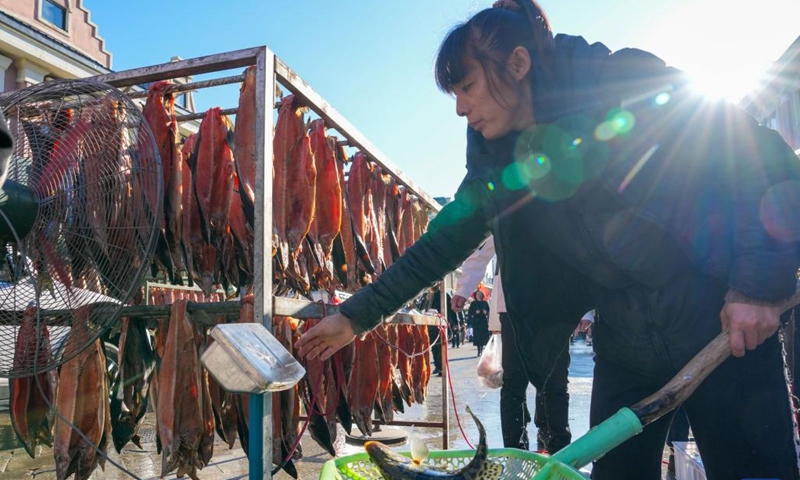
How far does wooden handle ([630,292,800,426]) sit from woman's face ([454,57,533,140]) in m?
0.82

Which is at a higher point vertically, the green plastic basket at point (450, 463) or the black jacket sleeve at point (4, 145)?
the black jacket sleeve at point (4, 145)

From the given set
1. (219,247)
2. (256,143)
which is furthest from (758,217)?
(219,247)

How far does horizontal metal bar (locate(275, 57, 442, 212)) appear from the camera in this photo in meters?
2.60

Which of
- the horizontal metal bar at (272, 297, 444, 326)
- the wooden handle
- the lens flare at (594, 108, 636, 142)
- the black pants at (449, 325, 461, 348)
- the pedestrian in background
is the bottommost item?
the black pants at (449, 325, 461, 348)

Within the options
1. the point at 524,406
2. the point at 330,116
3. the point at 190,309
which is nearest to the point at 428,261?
the point at 190,309

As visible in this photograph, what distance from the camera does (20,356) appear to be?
242 centimetres

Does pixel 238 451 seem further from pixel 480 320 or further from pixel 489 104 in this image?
pixel 480 320

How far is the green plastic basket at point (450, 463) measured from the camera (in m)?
1.24

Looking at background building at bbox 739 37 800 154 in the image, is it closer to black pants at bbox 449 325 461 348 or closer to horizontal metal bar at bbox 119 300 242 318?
black pants at bbox 449 325 461 348

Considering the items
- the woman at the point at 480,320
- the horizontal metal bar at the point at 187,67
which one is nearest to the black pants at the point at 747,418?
the horizontal metal bar at the point at 187,67

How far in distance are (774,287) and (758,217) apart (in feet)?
0.55

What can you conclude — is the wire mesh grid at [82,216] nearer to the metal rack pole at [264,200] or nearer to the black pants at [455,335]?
the metal rack pole at [264,200]

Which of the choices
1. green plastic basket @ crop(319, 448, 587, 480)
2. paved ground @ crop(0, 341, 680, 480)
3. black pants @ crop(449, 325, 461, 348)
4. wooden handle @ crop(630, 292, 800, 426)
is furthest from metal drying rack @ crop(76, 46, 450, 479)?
black pants @ crop(449, 325, 461, 348)

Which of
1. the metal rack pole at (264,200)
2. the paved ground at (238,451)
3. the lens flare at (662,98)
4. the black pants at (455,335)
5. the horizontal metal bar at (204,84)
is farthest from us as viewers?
the black pants at (455,335)
